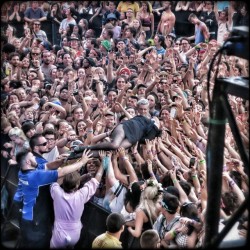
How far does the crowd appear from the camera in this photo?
15.4ft

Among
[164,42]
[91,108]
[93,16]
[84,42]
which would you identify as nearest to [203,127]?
[91,108]

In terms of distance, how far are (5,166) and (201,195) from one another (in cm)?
235

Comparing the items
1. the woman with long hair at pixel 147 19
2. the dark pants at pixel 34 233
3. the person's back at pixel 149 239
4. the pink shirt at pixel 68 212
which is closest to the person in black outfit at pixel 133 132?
the pink shirt at pixel 68 212

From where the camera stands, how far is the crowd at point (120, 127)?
4684mm

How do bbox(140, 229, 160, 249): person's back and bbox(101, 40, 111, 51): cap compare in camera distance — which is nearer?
bbox(140, 229, 160, 249): person's back

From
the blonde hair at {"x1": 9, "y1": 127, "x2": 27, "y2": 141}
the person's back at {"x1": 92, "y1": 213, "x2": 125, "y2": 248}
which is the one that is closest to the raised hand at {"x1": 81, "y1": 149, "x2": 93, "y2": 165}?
the person's back at {"x1": 92, "y1": 213, "x2": 125, "y2": 248}

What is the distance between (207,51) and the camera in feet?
32.3

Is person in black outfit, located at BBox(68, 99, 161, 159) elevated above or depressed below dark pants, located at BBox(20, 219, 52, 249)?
above

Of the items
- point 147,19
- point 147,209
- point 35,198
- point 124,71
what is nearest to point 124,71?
point 124,71

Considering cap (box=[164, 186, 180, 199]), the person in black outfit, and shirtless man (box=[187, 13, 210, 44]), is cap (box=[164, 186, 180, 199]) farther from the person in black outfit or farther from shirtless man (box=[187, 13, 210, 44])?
shirtless man (box=[187, 13, 210, 44])

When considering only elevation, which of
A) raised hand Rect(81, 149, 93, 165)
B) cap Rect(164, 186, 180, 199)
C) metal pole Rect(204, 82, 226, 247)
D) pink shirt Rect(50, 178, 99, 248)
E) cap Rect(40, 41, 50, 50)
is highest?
metal pole Rect(204, 82, 226, 247)

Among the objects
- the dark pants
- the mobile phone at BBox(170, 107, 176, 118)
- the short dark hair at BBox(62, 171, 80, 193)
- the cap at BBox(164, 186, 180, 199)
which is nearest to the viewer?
the cap at BBox(164, 186, 180, 199)

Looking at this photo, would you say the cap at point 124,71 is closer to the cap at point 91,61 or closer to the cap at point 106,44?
the cap at point 91,61

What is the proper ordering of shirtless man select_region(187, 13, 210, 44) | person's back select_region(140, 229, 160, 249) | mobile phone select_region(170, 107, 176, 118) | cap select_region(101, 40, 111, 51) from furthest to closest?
shirtless man select_region(187, 13, 210, 44) < cap select_region(101, 40, 111, 51) < mobile phone select_region(170, 107, 176, 118) < person's back select_region(140, 229, 160, 249)
